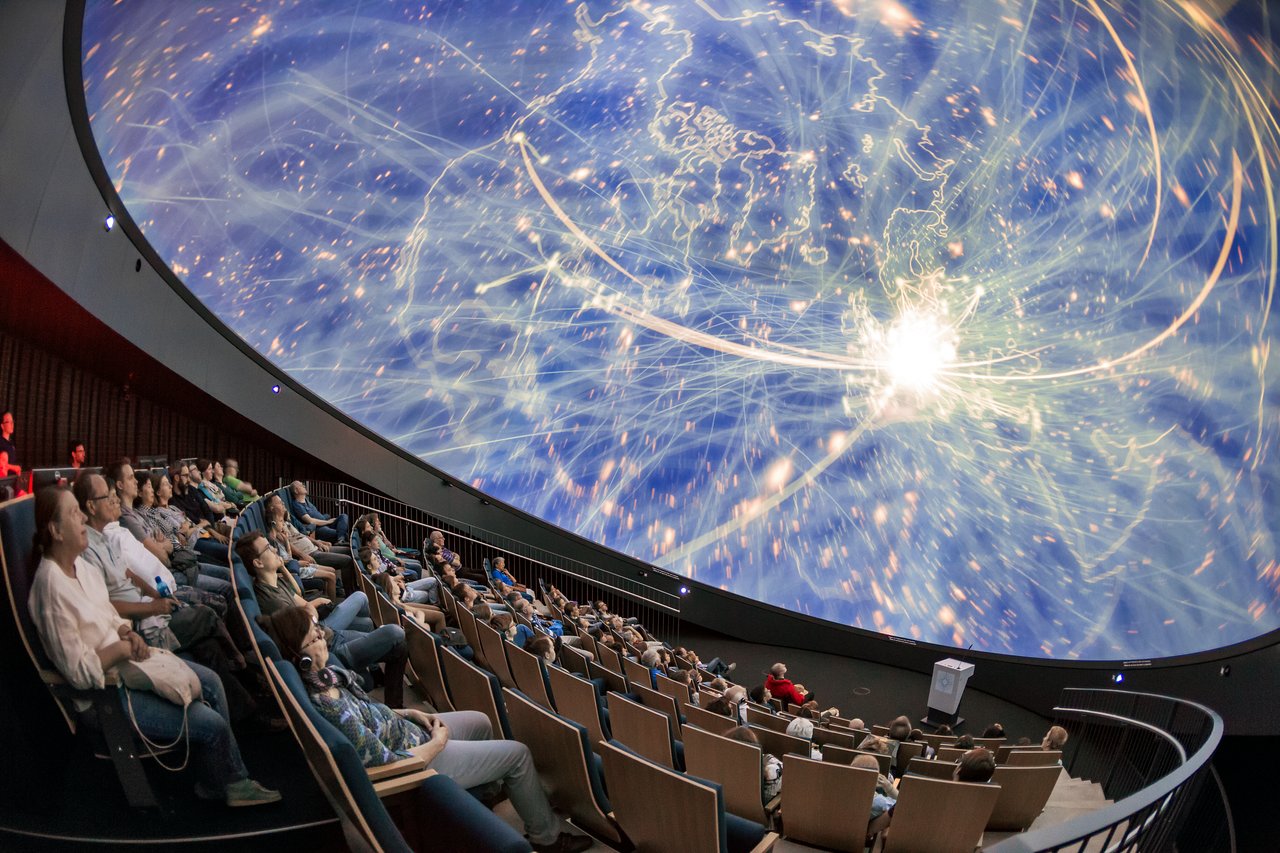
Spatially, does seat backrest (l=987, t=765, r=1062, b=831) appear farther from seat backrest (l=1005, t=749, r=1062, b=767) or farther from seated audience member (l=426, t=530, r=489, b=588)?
seated audience member (l=426, t=530, r=489, b=588)

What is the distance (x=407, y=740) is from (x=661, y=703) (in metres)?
2.24

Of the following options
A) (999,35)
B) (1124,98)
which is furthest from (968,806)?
(999,35)

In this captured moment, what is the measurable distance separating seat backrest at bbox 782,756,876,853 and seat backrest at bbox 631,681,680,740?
804mm

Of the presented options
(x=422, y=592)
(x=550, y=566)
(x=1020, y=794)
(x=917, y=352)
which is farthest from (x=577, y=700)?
(x=917, y=352)

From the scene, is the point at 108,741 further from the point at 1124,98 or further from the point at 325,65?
the point at 1124,98

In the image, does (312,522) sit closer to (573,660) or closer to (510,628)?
(510,628)

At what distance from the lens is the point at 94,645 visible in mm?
1952

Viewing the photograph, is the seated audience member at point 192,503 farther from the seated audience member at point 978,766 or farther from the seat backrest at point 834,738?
the seated audience member at point 978,766

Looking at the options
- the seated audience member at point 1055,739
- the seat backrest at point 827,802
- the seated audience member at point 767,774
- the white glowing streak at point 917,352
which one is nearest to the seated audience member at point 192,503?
the seated audience member at point 767,774

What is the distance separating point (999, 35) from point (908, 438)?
628 centimetres

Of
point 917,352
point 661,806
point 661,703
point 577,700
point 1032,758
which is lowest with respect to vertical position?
point 661,703

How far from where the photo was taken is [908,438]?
13.5 meters

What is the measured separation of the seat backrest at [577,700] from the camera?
3652 millimetres

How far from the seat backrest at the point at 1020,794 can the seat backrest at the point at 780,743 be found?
0.97 m
